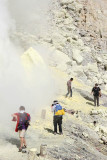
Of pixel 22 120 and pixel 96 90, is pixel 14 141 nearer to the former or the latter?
pixel 22 120

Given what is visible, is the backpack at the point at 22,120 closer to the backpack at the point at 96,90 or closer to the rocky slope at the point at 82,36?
the backpack at the point at 96,90

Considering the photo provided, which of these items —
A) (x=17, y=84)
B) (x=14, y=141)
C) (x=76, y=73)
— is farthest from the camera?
(x=76, y=73)

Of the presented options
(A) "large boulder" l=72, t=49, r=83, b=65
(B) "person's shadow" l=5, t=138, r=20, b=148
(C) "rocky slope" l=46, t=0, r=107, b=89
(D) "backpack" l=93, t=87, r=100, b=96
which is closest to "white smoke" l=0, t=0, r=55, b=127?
(B) "person's shadow" l=5, t=138, r=20, b=148

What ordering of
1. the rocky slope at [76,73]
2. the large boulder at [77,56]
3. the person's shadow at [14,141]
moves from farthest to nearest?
the large boulder at [77,56]
the rocky slope at [76,73]
the person's shadow at [14,141]

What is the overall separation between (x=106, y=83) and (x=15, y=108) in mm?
12444

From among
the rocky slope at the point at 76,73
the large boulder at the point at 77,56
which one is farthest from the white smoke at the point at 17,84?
the large boulder at the point at 77,56

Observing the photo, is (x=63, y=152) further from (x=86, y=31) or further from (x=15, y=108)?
(x=86, y=31)

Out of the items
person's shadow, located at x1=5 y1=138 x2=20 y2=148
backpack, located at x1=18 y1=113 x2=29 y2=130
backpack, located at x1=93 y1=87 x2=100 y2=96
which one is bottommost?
person's shadow, located at x1=5 y1=138 x2=20 y2=148

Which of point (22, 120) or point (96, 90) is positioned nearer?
point (22, 120)

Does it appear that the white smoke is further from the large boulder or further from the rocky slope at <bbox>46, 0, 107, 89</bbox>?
the large boulder

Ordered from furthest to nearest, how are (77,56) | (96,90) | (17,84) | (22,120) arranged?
(77,56) < (96,90) < (17,84) < (22,120)

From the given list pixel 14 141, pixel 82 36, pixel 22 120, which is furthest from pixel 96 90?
pixel 82 36

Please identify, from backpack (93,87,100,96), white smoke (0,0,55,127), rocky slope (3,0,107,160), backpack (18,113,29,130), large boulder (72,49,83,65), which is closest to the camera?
backpack (18,113,29,130)

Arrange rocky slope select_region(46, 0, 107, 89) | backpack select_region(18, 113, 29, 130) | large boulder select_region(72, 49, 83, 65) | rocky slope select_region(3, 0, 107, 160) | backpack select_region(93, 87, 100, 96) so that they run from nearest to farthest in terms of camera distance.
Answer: backpack select_region(18, 113, 29, 130) < rocky slope select_region(3, 0, 107, 160) < backpack select_region(93, 87, 100, 96) < rocky slope select_region(46, 0, 107, 89) < large boulder select_region(72, 49, 83, 65)
